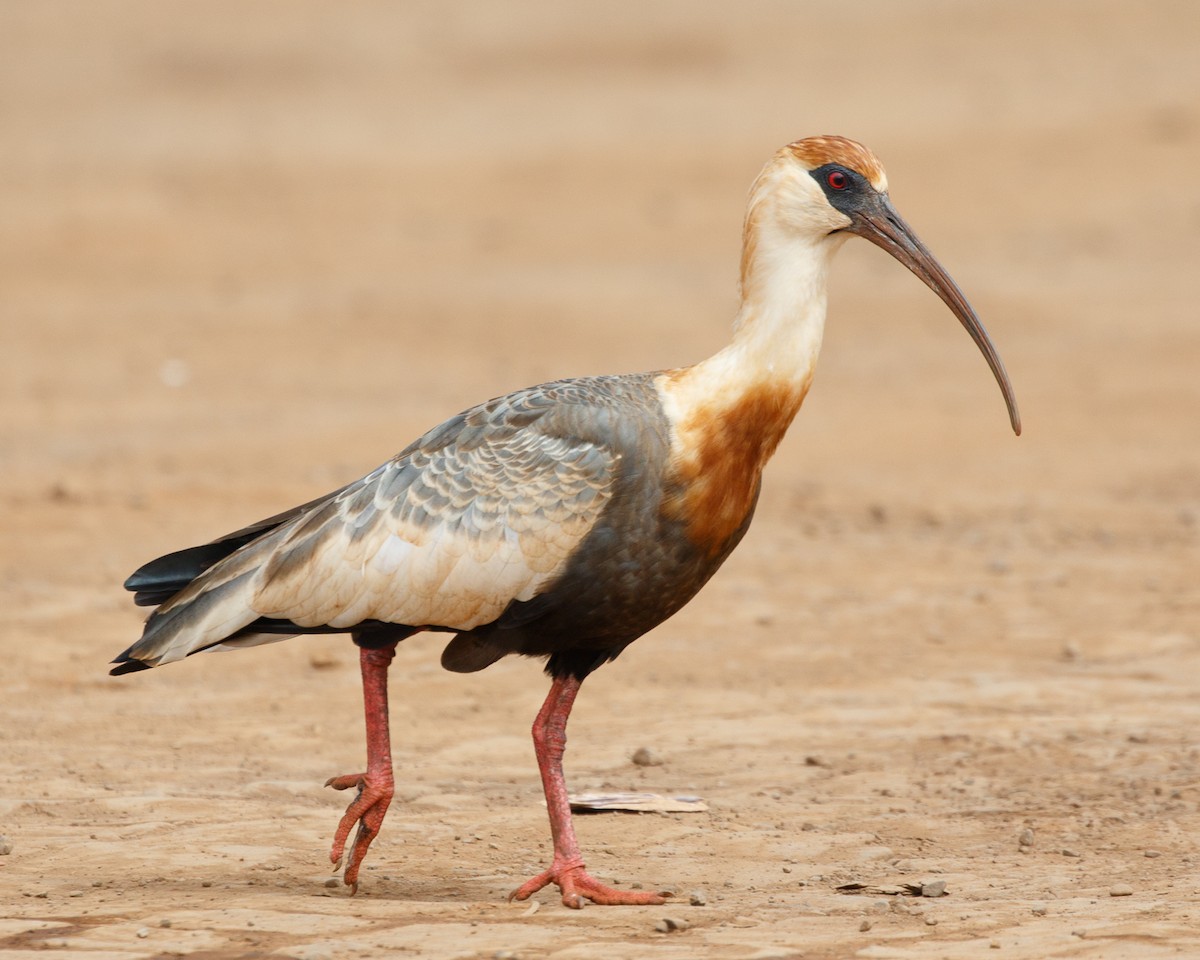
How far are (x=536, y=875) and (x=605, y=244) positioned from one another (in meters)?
→ 16.7

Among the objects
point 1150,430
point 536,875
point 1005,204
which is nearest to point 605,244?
point 1005,204

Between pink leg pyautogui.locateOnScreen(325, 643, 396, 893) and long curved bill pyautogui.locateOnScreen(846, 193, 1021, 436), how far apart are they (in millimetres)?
2355

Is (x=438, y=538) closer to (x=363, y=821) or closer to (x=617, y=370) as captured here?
(x=363, y=821)

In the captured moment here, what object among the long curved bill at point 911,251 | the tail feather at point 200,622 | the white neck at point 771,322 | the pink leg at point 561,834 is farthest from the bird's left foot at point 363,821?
the long curved bill at point 911,251

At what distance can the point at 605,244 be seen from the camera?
75.7 ft

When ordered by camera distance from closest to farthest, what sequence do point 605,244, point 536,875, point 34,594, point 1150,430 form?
point 536,875 → point 34,594 → point 1150,430 → point 605,244

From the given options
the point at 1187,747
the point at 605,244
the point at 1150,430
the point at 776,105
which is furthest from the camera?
the point at 776,105

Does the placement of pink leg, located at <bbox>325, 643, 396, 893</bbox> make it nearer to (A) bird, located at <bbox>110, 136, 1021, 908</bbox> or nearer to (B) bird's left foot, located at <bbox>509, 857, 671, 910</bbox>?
(A) bird, located at <bbox>110, 136, 1021, 908</bbox>

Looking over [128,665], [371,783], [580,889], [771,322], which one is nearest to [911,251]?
[771,322]

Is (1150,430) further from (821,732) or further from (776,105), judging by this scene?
(776,105)

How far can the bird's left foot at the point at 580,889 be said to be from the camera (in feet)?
21.6

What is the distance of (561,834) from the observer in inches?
264

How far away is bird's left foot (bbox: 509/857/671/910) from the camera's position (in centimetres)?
659

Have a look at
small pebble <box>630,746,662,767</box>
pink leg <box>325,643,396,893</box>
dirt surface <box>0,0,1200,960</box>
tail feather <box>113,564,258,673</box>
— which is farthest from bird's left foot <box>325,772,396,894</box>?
small pebble <box>630,746,662,767</box>
